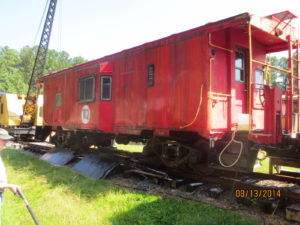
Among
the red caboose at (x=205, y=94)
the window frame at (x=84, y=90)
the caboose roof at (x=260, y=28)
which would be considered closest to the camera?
the caboose roof at (x=260, y=28)

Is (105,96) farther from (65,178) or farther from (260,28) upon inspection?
(260,28)

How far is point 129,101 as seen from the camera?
7.89 m

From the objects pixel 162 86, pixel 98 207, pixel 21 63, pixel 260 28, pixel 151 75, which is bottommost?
pixel 98 207

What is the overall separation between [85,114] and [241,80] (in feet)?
17.8

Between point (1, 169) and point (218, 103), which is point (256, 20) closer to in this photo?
point (218, 103)

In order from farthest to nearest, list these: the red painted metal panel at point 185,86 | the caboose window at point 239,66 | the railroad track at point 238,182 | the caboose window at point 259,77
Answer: the caboose window at point 259,77 → the caboose window at point 239,66 → the red painted metal panel at point 185,86 → the railroad track at point 238,182

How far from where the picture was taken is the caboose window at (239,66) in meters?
6.71

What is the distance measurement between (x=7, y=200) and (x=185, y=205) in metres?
3.56

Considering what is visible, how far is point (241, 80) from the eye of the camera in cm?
679

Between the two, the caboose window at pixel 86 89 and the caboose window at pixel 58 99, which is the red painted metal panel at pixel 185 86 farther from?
the caboose window at pixel 58 99

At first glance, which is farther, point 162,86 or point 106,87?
point 106,87

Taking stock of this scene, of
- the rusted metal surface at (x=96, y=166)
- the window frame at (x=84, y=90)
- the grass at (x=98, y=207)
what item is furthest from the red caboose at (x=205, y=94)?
the grass at (x=98, y=207)

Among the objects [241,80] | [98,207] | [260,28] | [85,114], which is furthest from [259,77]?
[85,114]

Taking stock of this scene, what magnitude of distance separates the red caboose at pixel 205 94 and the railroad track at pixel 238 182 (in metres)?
0.38
